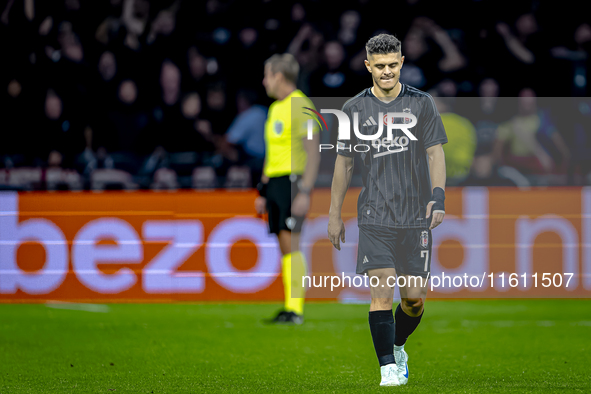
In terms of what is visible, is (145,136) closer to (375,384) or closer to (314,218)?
(314,218)

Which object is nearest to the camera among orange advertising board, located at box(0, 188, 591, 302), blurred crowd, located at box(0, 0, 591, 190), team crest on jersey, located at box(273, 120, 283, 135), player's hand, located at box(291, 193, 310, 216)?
player's hand, located at box(291, 193, 310, 216)

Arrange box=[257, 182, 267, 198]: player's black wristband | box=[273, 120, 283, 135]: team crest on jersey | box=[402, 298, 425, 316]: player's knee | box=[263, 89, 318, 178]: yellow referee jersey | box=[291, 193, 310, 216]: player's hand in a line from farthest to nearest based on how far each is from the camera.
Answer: box=[257, 182, 267, 198]: player's black wristband, box=[273, 120, 283, 135]: team crest on jersey, box=[263, 89, 318, 178]: yellow referee jersey, box=[291, 193, 310, 216]: player's hand, box=[402, 298, 425, 316]: player's knee

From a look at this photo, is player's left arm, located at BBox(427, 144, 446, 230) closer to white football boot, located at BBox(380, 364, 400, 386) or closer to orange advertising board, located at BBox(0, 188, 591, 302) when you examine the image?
white football boot, located at BBox(380, 364, 400, 386)

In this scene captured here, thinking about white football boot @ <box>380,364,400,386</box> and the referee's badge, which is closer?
white football boot @ <box>380,364,400,386</box>

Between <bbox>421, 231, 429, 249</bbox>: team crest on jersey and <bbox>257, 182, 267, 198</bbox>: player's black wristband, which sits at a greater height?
<bbox>257, 182, 267, 198</bbox>: player's black wristband

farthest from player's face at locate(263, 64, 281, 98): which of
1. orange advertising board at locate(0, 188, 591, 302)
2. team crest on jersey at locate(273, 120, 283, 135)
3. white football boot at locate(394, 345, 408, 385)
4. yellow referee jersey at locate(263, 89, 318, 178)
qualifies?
white football boot at locate(394, 345, 408, 385)

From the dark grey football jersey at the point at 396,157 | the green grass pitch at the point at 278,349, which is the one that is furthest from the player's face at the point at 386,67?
the green grass pitch at the point at 278,349

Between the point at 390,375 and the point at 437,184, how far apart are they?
0.87 metres

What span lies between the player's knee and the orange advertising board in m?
3.03

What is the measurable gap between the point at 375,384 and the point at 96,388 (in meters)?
1.30

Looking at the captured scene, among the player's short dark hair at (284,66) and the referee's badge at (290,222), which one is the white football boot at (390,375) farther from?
the player's short dark hair at (284,66)

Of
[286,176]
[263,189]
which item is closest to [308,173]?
[286,176]

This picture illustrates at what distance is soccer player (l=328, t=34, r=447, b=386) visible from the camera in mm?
3557

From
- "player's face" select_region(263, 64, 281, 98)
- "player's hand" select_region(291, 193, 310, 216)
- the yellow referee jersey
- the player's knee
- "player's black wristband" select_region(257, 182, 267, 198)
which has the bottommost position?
the player's knee
